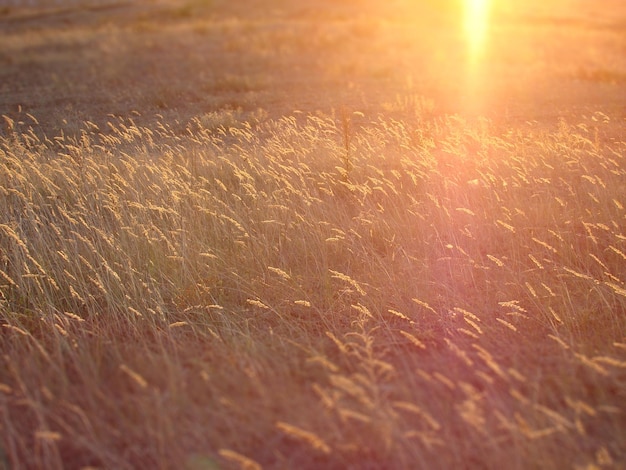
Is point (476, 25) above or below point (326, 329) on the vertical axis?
above

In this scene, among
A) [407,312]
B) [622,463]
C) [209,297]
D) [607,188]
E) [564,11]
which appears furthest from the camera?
[564,11]

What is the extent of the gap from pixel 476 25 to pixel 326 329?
28380 millimetres

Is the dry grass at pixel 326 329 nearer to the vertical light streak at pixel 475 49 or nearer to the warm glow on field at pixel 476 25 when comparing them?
the vertical light streak at pixel 475 49

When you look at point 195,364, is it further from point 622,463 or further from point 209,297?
point 622,463

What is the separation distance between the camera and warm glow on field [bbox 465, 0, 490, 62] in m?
19.5

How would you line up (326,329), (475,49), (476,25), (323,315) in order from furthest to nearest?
(476,25) < (475,49) < (323,315) < (326,329)

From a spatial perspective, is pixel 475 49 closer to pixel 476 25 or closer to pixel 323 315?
pixel 476 25

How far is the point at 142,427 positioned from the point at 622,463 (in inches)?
76.3

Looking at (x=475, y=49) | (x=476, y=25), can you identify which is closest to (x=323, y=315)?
(x=475, y=49)

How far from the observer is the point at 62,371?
286 cm

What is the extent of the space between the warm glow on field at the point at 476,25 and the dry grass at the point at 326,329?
14.0 meters

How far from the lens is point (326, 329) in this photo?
11.3 ft

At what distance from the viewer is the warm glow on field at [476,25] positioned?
64.0 ft

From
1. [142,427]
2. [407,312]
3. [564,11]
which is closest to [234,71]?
[407,312]
